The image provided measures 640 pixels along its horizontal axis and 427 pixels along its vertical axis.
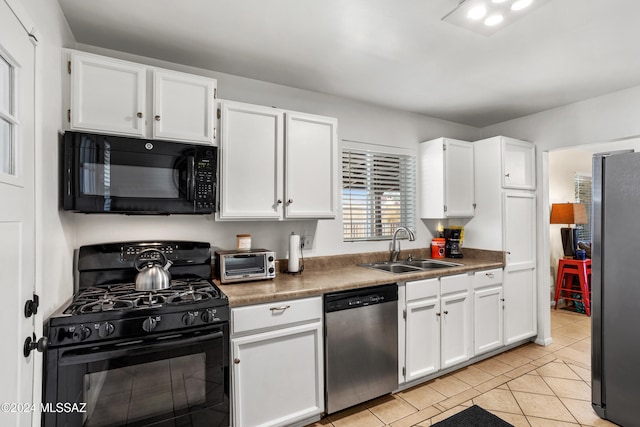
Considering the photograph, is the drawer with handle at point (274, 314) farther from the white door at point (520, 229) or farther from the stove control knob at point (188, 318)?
the white door at point (520, 229)

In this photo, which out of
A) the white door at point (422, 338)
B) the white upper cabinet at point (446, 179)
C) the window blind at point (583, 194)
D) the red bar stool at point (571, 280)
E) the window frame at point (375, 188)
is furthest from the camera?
the window blind at point (583, 194)

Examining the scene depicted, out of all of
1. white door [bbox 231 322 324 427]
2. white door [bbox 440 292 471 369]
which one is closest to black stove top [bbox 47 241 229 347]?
white door [bbox 231 322 324 427]

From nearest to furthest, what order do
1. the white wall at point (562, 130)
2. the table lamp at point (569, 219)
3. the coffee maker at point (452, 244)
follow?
the white wall at point (562, 130) < the coffee maker at point (452, 244) < the table lamp at point (569, 219)

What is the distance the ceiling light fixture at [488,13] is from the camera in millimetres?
1608

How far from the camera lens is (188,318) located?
1.62m

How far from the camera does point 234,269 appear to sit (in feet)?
7.19

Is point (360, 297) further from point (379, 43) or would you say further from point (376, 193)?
point (379, 43)

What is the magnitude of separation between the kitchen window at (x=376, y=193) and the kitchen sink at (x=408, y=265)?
279mm

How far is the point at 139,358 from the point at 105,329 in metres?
0.21

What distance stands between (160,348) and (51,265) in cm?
65

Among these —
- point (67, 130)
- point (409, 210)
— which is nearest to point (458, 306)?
point (409, 210)

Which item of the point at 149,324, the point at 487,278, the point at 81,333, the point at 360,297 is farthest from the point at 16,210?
the point at 487,278

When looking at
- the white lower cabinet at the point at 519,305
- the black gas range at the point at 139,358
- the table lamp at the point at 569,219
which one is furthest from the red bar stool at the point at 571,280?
the black gas range at the point at 139,358

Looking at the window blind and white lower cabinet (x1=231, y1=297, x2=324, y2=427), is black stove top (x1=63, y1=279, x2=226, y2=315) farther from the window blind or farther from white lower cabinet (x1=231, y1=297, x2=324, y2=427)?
the window blind
